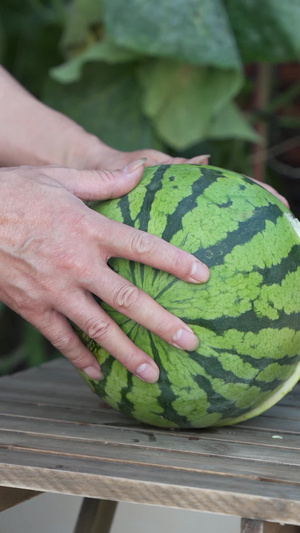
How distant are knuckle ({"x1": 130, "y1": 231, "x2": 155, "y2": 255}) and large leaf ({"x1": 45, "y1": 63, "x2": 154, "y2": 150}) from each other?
1.91 meters

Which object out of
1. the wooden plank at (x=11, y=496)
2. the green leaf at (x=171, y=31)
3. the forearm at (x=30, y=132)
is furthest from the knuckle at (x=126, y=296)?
the green leaf at (x=171, y=31)

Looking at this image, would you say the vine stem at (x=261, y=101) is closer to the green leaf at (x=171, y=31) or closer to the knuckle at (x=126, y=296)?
the green leaf at (x=171, y=31)

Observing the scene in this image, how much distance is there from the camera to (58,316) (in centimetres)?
151

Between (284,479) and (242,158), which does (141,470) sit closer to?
(284,479)

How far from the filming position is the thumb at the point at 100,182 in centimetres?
152

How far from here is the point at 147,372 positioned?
1415mm

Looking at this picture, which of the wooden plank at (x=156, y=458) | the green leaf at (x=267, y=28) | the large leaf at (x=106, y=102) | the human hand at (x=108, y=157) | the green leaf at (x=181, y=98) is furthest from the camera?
the large leaf at (x=106, y=102)

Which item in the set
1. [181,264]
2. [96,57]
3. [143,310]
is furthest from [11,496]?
[96,57]

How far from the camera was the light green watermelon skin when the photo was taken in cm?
141

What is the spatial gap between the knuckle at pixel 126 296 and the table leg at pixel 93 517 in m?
0.53

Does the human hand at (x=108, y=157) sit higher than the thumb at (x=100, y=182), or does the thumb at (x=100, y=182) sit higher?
the human hand at (x=108, y=157)

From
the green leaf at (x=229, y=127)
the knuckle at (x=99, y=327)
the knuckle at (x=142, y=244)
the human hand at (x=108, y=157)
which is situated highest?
the green leaf at (x=229, y=127)

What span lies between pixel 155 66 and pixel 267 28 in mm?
448

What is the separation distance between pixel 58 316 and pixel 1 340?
2666 millimetres
